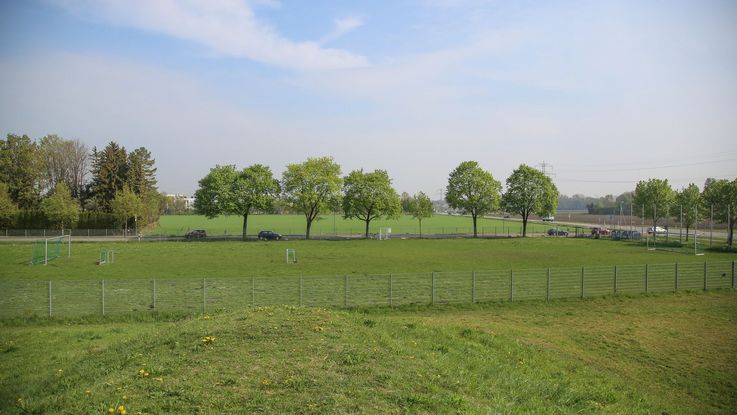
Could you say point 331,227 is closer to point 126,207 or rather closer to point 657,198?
point 126,207

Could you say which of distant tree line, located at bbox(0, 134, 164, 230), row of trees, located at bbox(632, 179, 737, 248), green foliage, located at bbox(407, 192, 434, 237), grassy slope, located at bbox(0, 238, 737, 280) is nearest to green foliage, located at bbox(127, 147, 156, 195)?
distant tree line, located at bbox(0, 134, 164, 230)

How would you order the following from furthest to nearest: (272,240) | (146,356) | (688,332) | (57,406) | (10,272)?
1. (272,240)
2. (10,272)
3. (688,332)
4. (146,356)
5. (57,406)

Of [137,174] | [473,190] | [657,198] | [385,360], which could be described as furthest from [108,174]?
[657,198]

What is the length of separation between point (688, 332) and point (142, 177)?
84.1 meters

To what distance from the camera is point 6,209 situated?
209 ft

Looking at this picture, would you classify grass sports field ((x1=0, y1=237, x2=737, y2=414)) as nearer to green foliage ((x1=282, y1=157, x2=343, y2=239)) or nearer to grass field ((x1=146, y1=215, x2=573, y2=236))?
green foliage ((x1=282, y1=157, x2=343, y2=239))

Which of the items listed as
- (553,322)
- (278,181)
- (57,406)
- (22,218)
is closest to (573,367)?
(553,322)

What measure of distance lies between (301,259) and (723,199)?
182ft

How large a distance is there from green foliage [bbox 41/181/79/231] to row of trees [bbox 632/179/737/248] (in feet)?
264

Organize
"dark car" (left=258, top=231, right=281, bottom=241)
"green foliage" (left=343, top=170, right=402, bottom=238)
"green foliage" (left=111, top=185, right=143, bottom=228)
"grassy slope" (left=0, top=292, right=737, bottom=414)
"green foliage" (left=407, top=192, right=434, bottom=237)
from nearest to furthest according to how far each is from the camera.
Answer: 1. "grassy slope" (left=0, top=292, right=737, bottom=414)
2. "dark car" (left=258, top=231, right=281, bottom=241)
3. "green foliage" (left=111, top=185, right=143, bottom=228)
4. "green foliage" (left=343, top=170, right=402, bottom=238)
5. "green foliage" (left=407, top=192, right=434, bottom=237)

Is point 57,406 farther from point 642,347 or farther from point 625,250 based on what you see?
point 625,250

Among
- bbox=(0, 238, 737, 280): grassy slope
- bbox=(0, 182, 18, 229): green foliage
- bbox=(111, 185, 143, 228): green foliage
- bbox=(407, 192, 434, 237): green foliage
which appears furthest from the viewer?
bbox=(407, 192, 434, 237): green foliage

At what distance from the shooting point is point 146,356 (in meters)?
10.0

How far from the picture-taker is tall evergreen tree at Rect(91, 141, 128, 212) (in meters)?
76.3
